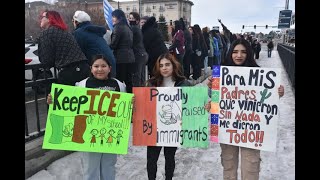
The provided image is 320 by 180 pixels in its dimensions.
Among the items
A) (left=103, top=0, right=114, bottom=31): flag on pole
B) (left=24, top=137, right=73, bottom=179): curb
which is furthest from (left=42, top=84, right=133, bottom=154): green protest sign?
(left=103, top=0, right=114, bottom=31): flag on pole

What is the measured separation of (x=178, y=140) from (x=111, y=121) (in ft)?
2.43

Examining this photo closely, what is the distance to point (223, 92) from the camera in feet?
10.9

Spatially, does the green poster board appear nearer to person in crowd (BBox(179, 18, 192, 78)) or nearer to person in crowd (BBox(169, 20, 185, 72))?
person in crowd (BBox(169, 20, 185, 72))

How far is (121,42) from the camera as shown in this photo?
587 cm

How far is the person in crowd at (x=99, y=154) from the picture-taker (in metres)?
3.32

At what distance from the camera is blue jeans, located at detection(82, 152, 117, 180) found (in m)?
3.34

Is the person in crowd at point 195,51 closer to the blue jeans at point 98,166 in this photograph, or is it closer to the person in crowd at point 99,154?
the person in crowd at point 99,154

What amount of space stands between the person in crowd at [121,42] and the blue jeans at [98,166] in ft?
9.24

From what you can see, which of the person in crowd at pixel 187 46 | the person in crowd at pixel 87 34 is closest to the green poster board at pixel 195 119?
the person in crowd at pixel 87 34

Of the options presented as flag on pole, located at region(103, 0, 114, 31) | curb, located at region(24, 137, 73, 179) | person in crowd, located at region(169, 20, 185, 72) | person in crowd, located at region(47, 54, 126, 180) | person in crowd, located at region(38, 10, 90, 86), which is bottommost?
curb, located at region(24, 137, 73, 179)

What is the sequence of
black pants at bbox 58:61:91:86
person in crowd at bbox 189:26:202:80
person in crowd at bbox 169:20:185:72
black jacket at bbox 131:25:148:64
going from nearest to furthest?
black pants at bbox 58:61:91:86 → black jacket at bbox 131:25:148:64 → person in crowd at bbox 169:20:185:72 → person in crowd at bbox 189:26:202:80

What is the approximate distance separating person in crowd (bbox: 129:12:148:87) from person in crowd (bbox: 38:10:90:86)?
7.30 ft
